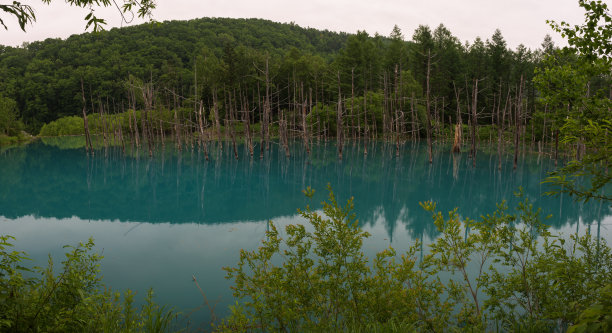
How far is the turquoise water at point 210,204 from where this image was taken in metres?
9.64

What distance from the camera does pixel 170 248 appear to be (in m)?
10.7

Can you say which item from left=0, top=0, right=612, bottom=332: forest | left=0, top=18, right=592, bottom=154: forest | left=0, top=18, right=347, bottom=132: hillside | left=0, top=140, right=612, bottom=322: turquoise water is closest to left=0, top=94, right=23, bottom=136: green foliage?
left=0, top=0, right=612, bottom=332: forest

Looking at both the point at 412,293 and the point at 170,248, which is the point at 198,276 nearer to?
the point at 170,248

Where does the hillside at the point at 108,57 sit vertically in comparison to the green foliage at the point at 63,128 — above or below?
Answer: above

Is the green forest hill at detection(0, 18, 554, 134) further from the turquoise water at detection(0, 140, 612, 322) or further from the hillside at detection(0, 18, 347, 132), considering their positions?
the turquoise water at detection(0, 140, 612, 322)

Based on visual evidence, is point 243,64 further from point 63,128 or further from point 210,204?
point 63,128

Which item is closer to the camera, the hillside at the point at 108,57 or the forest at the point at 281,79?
the forest at the point at 281,79

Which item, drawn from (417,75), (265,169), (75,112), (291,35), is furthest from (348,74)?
(75,112)

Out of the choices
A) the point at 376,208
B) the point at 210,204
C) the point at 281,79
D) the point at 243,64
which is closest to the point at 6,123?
the point at 243,64

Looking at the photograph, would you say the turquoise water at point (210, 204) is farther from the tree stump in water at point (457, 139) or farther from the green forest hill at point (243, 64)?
the green forest hill at point (243, 64)

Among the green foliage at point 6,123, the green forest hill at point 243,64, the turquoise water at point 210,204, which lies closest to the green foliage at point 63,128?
the green forest hill at point 243,64

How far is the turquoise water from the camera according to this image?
9635 millimetres

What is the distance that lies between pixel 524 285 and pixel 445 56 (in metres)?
56.0

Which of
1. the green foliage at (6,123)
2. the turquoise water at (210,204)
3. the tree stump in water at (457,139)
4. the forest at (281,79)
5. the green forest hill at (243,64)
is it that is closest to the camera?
the turquoise water at (210,204)
